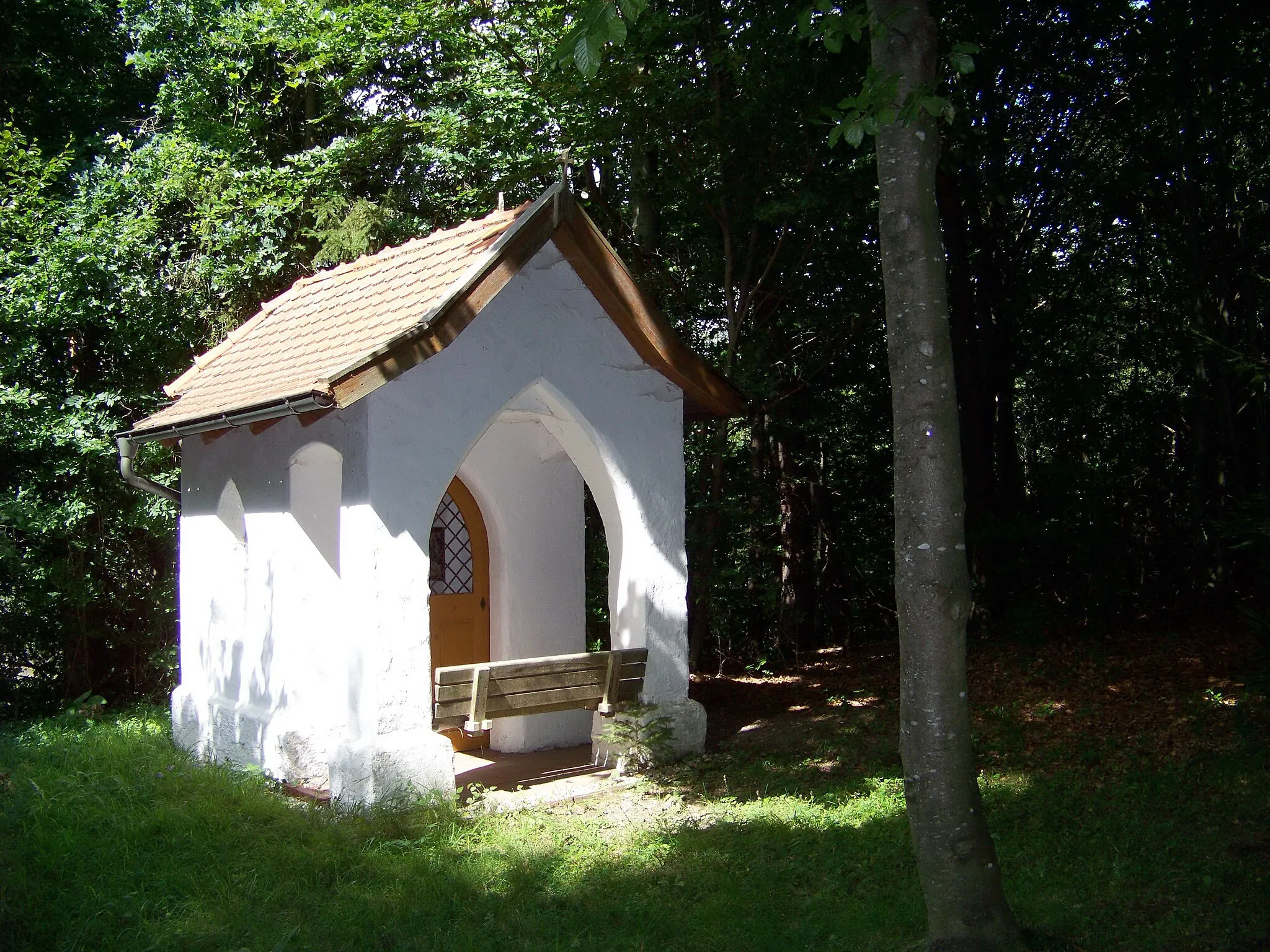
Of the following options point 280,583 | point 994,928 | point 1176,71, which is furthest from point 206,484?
point 1176,71

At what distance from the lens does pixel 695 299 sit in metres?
12.6

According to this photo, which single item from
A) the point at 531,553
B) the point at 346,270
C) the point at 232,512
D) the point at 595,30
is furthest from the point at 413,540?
the point at 595,30

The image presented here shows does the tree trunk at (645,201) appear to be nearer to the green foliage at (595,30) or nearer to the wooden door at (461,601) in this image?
the wooden door at (461,601)

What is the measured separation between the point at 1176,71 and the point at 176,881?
434 inches

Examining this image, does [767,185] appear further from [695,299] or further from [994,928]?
[994,928]

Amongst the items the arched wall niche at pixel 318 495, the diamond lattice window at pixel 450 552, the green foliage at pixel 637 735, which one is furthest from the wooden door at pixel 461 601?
the green foliage at pixel 637 735

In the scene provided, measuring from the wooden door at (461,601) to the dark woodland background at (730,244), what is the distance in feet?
9.28

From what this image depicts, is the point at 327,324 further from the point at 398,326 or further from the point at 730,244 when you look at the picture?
the point at 730,244

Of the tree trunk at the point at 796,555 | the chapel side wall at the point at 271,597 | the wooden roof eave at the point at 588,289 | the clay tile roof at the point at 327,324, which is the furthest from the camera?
the tree trunk at the point at 796,555

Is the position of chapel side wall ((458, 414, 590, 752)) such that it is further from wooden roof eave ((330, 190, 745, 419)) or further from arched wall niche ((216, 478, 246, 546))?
arched wall niche ((216, 478, 246, 546))

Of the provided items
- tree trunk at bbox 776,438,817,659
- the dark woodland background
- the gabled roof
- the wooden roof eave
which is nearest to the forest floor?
the gabled roof

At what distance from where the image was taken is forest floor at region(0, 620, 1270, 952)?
5.20m

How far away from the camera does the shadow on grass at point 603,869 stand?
203 inches

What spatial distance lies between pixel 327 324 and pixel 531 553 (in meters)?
2.64
